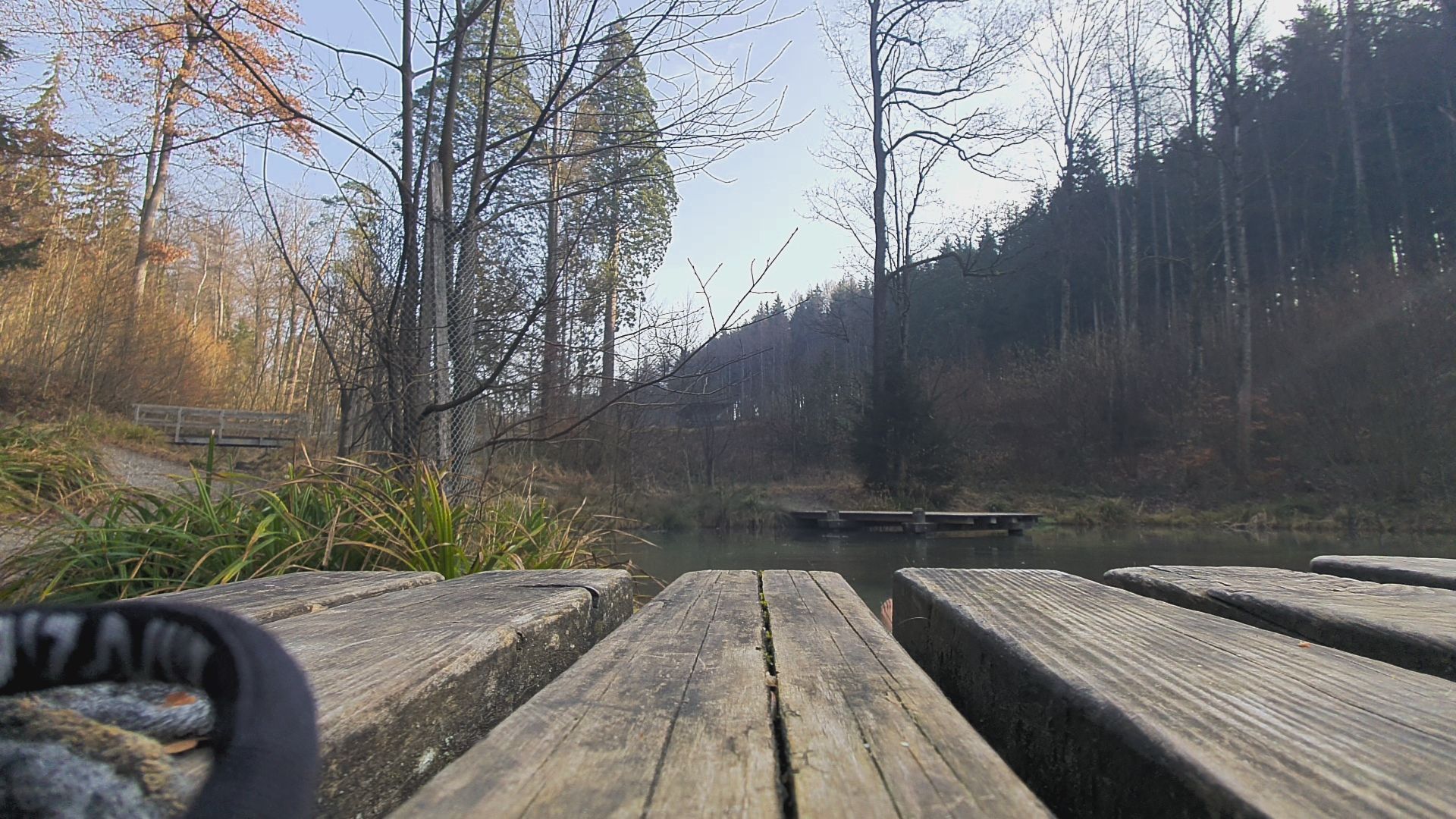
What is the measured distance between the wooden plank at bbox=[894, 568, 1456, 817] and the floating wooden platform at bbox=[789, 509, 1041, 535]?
39.5ft

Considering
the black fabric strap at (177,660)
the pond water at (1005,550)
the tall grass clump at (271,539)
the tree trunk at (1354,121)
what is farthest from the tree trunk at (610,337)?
the tree trunk at (1354,121)

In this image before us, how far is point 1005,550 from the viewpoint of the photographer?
10.4 m

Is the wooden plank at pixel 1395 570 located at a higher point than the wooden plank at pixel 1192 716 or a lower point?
higher

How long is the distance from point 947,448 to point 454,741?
644 inches

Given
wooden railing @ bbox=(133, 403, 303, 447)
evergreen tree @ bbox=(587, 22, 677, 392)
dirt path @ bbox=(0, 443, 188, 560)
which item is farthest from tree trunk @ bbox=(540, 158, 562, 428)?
wooden railing @ bbox=(133, 403, 303, 447)

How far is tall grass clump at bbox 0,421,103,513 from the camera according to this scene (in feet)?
14.2

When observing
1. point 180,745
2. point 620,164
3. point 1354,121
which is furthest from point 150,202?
point 1354,121

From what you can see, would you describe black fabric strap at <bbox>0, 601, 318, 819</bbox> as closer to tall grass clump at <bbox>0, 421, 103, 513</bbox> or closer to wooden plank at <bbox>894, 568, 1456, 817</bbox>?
wooden plank at <bbox>894, 568, 1456, 817</bbox>

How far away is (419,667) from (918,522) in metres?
12.5

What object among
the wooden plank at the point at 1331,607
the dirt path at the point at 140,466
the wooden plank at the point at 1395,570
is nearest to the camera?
the wooden plank at the point at 1331,607

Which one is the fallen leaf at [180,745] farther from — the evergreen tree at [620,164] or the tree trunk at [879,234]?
the tree trunk at [879,234]

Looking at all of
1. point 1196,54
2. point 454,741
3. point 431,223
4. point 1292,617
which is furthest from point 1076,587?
point 1196,54

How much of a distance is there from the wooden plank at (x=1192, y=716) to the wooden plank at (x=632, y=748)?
0.32 meters

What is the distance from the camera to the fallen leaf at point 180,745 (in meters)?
0.52
